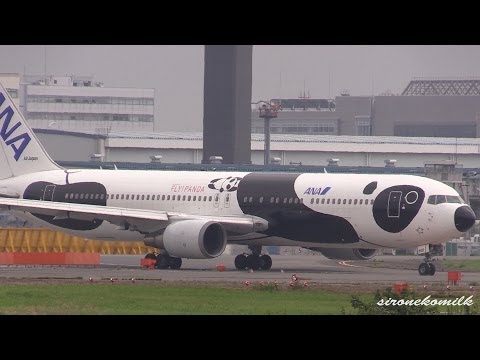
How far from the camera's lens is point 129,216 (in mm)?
48625

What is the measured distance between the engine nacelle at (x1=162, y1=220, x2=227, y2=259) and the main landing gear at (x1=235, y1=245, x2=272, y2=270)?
179cm

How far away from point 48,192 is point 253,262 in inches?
380

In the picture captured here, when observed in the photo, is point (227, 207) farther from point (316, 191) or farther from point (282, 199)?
point (316, 191)

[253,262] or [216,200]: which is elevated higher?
[216,200]

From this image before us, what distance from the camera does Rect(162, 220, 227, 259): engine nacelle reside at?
155ft

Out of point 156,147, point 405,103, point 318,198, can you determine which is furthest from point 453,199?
point 405,103

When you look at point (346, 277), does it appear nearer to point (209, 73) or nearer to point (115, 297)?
point (115, 297)

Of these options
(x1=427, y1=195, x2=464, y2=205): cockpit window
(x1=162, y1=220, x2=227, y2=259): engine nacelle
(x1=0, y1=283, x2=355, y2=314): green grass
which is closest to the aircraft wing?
(x1=162, y1=220, x2=227, y2=259): engine nacelle

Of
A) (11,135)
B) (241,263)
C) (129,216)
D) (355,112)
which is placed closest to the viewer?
(129,216)

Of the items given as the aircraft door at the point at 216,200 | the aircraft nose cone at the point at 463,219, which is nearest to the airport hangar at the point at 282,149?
the aircraft door at the point at 216,200

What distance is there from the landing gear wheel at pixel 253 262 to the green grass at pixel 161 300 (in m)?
12.1

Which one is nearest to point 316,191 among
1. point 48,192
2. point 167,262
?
point 167,262

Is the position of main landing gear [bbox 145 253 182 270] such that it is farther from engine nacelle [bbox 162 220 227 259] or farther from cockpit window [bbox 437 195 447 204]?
cockpit window [bbox 437 195 447 204]

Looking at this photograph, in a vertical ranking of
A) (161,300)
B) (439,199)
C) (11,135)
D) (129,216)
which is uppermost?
(11,135)
